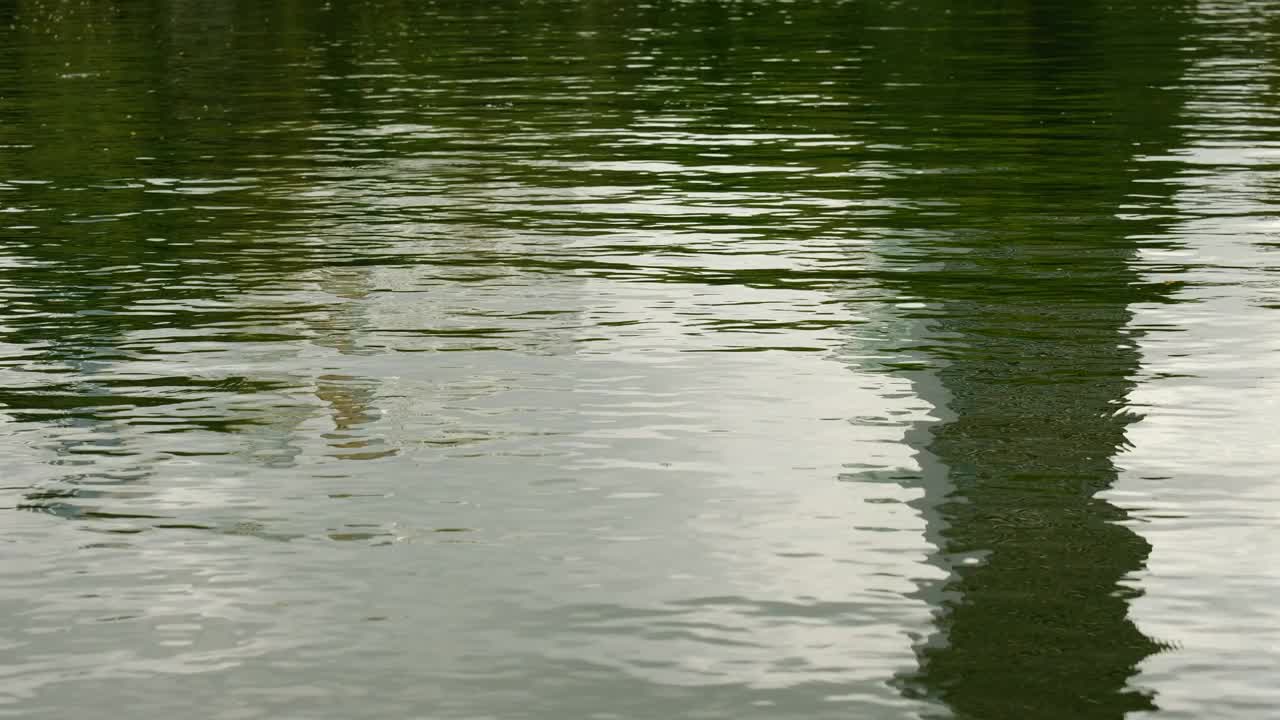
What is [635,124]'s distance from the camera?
29.1m

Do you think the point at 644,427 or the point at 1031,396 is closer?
the point at 644,427

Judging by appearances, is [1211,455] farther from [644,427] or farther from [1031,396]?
[644,427]

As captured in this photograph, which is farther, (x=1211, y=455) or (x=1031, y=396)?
(x=1031, y=396)

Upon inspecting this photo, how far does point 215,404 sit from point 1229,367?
17.1ft

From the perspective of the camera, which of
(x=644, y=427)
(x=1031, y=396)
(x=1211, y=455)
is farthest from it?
(x=1031, y=396)

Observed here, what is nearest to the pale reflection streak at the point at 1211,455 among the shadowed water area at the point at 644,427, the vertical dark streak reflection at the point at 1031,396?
the shadowed water area at the point at 644,427

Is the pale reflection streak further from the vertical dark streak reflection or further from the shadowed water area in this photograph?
the vertical dark streak reflection

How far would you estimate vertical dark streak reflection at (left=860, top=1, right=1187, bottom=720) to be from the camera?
7.82 m

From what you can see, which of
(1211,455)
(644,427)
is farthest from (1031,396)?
(644,427)

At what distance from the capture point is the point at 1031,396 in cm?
1198

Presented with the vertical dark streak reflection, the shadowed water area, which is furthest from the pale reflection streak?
the vertical dark streak reflection

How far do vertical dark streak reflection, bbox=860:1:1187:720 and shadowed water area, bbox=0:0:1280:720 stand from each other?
0.11ft

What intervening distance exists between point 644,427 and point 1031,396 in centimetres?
193

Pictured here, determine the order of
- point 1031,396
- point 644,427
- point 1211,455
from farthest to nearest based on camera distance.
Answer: point 1031,396 < point 644,427 < point 1211,455
